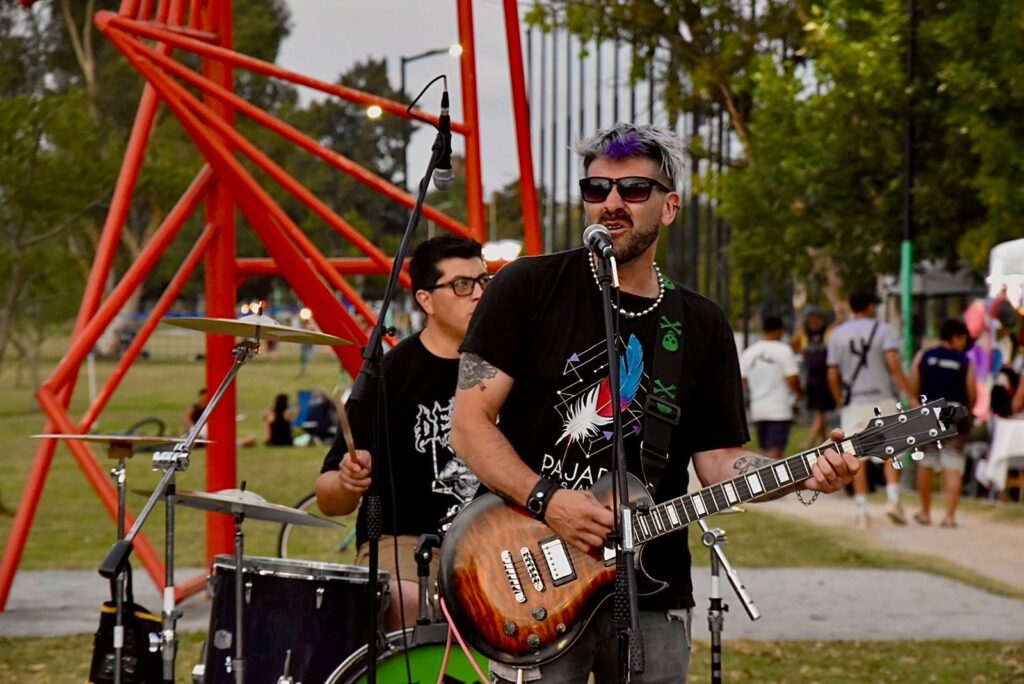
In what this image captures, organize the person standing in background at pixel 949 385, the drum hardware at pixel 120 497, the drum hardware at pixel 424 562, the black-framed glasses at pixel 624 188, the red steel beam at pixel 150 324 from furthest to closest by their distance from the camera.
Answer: the person standing in background at pixel 949 385
the red steel beam at pixel 150 324
the drum hardware at pixel 120 497
the drum hardware at pixel 424 562
the black-framed glasses at pixel 624 188

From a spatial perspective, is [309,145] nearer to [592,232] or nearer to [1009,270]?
[1009,270]

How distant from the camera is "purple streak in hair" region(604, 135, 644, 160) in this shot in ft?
13.5

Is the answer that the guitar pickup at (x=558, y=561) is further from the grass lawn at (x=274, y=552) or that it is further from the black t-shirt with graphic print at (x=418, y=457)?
the black t-shirt with graphic print at (x=418, y=457)

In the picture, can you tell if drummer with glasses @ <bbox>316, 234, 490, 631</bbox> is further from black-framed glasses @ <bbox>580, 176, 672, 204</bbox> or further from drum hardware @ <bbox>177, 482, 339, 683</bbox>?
black-framed glasses @ <bbox>580, 176, 672, 204</bbox>

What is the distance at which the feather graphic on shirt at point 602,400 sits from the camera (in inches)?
156

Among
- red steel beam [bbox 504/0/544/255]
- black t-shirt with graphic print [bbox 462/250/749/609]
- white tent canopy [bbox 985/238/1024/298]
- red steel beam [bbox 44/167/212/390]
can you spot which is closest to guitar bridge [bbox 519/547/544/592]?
black t-shirt with graphic print [bbox 462/250/749/609]

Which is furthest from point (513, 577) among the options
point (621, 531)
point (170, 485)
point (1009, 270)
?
point (1009, 270)

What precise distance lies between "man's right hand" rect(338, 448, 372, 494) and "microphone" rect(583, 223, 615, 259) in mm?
1449

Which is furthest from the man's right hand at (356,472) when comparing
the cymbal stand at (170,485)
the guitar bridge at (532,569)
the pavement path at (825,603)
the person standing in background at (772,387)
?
the person standing in background at (772,387)

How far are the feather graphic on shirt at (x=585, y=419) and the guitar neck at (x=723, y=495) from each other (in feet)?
0.84

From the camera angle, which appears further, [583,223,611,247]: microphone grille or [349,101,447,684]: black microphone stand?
[349,101,447,684]: black microphone stand

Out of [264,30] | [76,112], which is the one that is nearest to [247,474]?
[76,112]

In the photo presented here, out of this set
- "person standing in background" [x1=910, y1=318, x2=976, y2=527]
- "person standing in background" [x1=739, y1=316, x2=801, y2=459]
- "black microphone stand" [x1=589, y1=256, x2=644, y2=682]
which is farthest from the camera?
"person standing in background" [x1=739, y1=316, x2=801, y2=459]

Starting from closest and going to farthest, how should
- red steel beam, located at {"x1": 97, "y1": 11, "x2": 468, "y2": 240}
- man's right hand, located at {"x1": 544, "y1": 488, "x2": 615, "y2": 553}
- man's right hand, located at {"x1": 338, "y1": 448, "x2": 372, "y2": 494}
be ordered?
1. man's right hand, located at {"x1": 544, "y1": 488, "x2": 615, "y2": 553}
2. man's right hand, located at {"x1": 338, "y1": 448, "x2": 372, "y2": 494}
3. red steel beam, located at {"x1": 97, "y1": 11, "x2": 468, "y2": 240}
